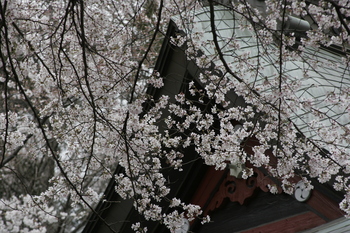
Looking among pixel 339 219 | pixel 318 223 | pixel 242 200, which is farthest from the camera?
pixel 242 200

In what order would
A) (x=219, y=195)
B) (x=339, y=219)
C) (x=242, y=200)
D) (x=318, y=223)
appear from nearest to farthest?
(x=339, y=219)
(x=318, y=223)
(x=242, y=200)
(x=219, y=195)

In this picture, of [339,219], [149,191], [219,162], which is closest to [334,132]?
[339,219]

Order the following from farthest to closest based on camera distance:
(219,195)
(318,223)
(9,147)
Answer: (219,195) < (9,147) < (318,223)

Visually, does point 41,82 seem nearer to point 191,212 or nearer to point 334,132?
point 191,212

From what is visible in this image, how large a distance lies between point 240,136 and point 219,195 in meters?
1.18

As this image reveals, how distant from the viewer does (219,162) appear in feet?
11.6

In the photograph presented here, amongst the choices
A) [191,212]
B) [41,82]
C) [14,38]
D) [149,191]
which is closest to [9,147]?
[41,82]

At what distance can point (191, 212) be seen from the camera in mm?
3918

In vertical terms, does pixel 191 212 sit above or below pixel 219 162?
below

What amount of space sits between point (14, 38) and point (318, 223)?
2747mm

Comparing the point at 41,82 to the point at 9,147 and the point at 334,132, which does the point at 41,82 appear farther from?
the point at 334,132

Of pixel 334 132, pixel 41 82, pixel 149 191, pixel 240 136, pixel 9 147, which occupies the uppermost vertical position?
pixel 334 132

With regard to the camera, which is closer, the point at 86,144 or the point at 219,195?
the point at 86,144

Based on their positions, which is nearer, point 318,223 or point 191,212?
point 318,223
